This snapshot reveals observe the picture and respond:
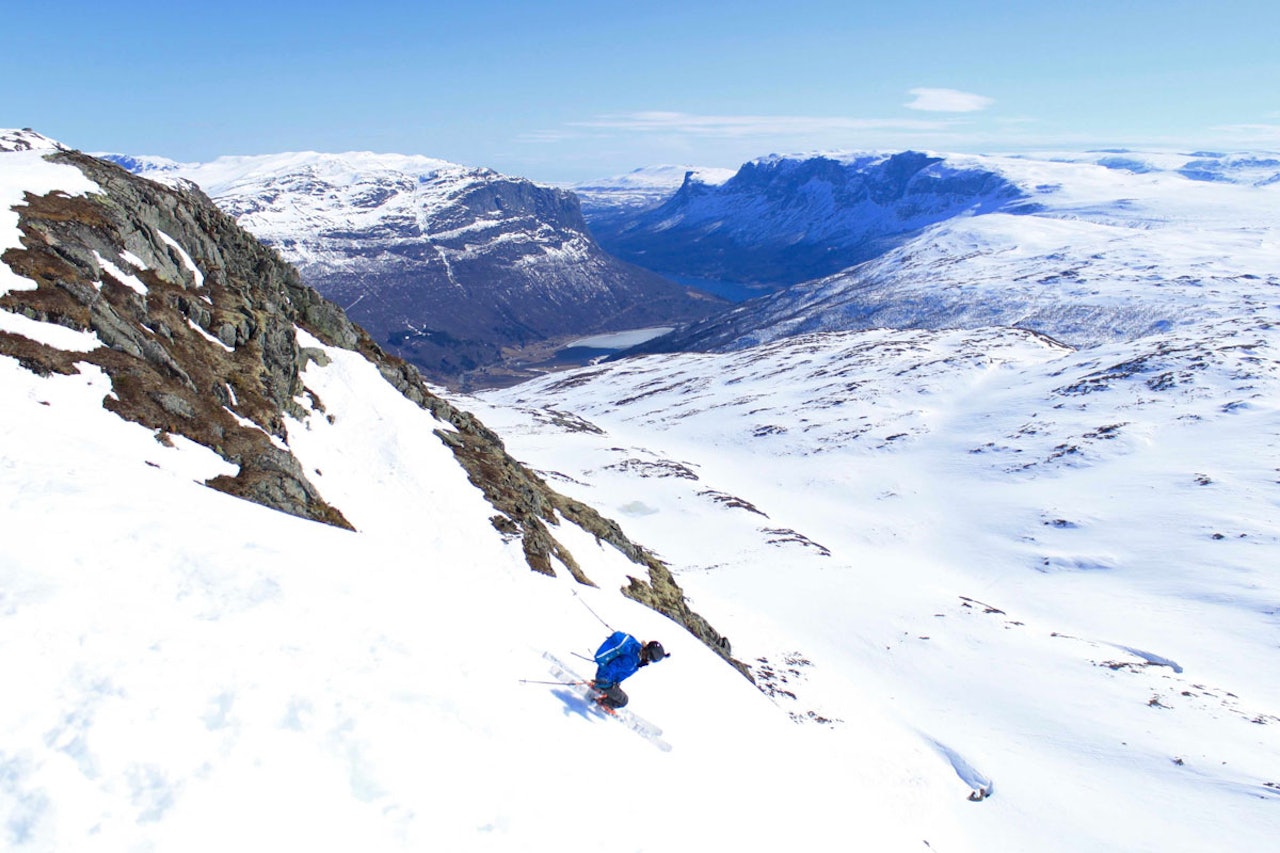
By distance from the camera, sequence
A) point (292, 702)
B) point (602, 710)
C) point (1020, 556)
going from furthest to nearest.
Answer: point (1020, 556)
point (602, 710)
point (292, 702)

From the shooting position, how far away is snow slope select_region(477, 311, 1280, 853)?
111 ft

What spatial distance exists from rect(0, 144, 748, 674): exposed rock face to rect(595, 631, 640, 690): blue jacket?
523 inches

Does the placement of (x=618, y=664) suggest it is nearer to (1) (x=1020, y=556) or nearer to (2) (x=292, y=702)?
(2) (x=292, y=702)

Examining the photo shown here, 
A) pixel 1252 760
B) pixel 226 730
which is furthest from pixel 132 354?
pixel 1252 760

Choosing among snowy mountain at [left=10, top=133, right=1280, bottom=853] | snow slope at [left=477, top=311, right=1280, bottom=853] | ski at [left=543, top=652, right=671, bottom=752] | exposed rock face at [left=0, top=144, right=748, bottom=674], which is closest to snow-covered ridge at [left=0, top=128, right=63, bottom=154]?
snowy mountain at [left=10, top=133, right=1280, bottom=853]

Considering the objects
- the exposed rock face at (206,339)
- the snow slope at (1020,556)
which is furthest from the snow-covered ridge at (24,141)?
the snow slope at (1020,556)

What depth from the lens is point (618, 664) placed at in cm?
1413

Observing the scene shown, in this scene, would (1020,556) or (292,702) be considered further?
(1020,556)

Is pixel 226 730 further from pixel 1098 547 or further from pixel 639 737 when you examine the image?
pixel 1098 547

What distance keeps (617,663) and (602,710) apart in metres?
0.95

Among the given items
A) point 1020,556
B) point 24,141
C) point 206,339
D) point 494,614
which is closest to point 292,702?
point 494,614

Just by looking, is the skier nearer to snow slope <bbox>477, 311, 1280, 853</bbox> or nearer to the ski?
the ski

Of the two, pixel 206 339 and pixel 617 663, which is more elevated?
pixel 206 339

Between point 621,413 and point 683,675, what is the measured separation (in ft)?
434
